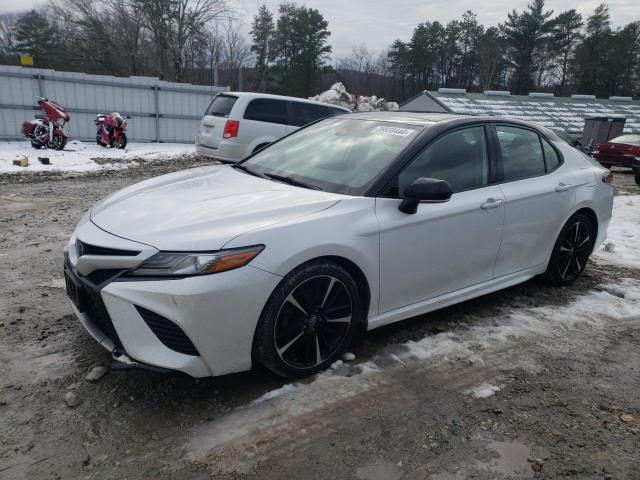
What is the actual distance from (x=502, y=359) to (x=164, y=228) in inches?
93.9

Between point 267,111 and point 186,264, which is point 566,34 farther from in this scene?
point 186,264

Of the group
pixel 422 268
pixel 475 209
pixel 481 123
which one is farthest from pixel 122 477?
pixel 481 123

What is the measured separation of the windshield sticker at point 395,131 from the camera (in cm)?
357

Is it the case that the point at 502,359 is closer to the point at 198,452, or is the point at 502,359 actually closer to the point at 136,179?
the point at 198,452

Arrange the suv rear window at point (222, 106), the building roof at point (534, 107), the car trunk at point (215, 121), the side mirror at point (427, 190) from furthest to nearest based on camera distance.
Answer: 1. the building roof at point (534, 107)
2. the suv rear window at point (222, 106)
3. the car trunk at point (215, 121)
4. the side mirror at point (427, 190)

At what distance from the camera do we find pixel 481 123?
3928 millimetres

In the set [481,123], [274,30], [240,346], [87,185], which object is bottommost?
[87,185]

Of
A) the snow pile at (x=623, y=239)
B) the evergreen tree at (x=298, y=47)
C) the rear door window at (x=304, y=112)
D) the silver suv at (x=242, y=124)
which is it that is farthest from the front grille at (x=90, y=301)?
the evergreen tree at (x=298, y=47)

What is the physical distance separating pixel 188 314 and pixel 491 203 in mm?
2426

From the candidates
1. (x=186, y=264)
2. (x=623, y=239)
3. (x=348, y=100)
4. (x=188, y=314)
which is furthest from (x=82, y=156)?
(x=348, y=100)

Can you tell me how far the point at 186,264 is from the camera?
2.47m

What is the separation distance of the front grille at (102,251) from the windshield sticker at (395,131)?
202 centimetres

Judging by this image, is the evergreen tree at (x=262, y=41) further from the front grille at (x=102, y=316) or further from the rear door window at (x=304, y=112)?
the front grille at (x=102, y=316)

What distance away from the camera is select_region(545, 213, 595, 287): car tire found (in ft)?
15.0
